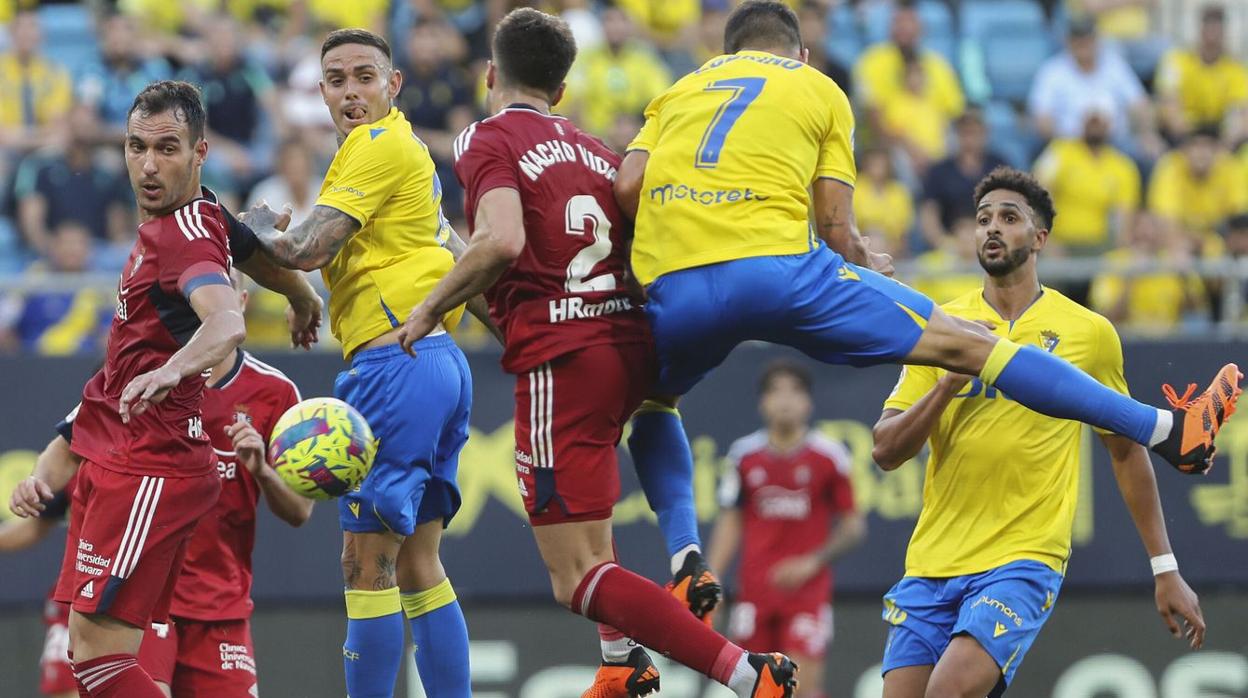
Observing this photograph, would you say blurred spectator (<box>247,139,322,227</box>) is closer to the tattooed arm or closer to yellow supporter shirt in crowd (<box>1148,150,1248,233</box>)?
yellow supporter shirt in crowd (<box>1148,150,1248,233</box>)

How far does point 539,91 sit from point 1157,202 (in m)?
9.10

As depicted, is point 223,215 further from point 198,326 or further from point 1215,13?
point 1215,13

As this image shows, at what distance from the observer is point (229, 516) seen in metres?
8.33

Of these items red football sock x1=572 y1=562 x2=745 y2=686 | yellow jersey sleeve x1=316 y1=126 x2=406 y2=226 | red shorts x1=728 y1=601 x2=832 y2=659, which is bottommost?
red shorts x1=728 y1=601 x2=832 y2=659

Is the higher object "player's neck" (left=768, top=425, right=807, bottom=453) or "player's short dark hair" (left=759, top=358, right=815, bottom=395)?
"player's short dark hair" (left=759, top=358, right=815, bottom=395)

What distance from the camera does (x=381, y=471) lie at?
25.3 ft

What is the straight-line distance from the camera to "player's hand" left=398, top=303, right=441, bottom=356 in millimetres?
7039

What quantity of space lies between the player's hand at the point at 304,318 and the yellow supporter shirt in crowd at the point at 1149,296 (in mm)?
7457

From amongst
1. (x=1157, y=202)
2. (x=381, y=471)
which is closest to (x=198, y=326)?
(x=381, y=471)

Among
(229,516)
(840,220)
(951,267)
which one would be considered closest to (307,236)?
(229,516)

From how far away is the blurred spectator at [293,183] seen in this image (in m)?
13.9

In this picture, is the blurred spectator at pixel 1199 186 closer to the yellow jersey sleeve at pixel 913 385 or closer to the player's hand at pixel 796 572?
the player's hand at pixel 796 572

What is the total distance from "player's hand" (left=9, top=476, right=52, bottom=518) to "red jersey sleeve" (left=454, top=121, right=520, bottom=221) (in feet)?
6.86

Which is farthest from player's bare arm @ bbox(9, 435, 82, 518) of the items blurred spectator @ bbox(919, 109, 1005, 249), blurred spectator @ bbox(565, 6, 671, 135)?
blurred spectator @ bbox(919, 109, 1005, 249)
